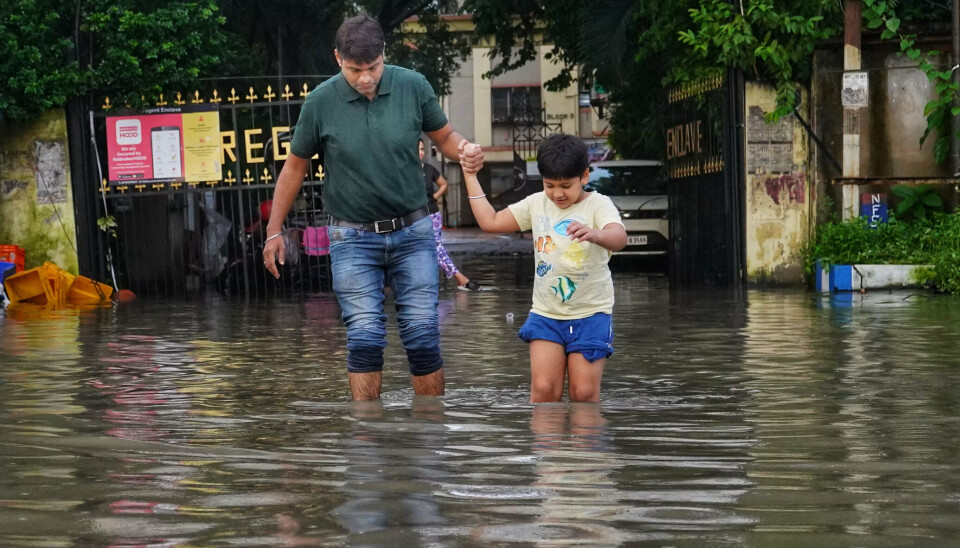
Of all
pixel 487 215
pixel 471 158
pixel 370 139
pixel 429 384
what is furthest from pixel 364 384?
pixel 471 158

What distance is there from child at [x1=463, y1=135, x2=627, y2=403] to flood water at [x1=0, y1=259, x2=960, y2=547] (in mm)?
189

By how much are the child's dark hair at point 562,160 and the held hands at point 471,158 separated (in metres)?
0.26

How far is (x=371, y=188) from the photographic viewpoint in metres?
6.71

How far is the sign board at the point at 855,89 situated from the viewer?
619 inches

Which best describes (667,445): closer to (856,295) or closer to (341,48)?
(341,48)

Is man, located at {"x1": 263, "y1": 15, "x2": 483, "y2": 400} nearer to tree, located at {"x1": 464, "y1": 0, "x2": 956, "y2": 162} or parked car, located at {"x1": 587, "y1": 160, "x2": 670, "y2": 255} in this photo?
tree, located at {"x1": 464, "y1": 0, "x2": 956, "y2": 162}

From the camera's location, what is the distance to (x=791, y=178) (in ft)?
54.4

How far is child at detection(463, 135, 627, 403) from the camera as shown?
6.46 m

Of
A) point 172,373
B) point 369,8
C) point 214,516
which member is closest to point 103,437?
point 214,516

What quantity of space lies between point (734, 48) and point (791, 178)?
157 cm

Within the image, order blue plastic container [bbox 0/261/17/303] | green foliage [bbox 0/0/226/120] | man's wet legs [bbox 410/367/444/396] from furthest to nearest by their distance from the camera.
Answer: green foliage [bbox 0/0/226/120] → blue plastic container [bbox 0/261/17/303] → man's wet legs [bbox 410/367/444/396]

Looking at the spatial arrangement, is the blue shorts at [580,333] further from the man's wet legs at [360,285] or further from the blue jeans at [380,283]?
the man's wet legs at [360,285]

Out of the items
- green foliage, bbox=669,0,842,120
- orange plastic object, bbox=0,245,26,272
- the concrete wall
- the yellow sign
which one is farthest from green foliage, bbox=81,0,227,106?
the concrete wall

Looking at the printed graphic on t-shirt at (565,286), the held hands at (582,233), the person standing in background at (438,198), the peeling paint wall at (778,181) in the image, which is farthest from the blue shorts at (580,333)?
the peeling paint wall at (778,181)
